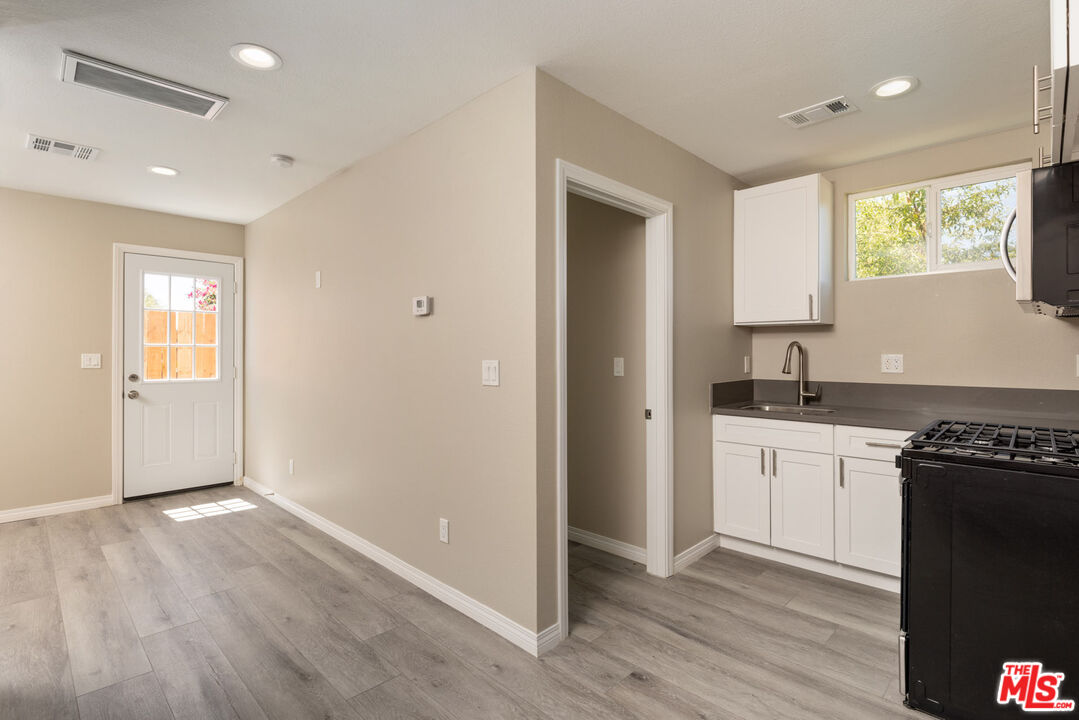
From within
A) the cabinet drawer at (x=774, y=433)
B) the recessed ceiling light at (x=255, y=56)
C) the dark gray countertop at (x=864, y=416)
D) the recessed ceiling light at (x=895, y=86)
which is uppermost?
the recessed ceiling light at (x=255, y=56)

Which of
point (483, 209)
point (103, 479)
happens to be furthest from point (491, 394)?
point (103, 479)

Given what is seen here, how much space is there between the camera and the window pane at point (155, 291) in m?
4.61

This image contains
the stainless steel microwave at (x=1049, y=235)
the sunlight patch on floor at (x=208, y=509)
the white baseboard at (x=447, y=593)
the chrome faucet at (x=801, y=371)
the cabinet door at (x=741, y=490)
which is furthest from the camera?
the sunlight patch on floor at (x=208, y=509)

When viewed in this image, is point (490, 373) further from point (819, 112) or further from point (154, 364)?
point (154, 364)

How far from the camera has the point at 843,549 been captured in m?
2.95

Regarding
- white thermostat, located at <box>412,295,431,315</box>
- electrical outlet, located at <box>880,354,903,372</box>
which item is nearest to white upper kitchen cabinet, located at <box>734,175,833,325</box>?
electrical outlet, located at <box>880,354,903,372</box>

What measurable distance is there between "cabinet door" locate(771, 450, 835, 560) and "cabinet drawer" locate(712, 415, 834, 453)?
5 centimetres

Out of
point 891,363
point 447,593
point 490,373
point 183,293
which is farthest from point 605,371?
point 183,293

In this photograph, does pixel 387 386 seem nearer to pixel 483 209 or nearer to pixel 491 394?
pixel 491 394

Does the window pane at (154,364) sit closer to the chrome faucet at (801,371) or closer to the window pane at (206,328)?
the window pane at (206,328)

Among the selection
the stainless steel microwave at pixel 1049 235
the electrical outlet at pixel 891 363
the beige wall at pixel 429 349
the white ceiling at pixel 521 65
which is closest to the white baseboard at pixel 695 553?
the beige wall at pixel 429 349

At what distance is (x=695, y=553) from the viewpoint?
328 cm

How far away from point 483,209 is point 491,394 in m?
0.86

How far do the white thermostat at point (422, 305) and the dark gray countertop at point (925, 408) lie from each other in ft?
6.14
